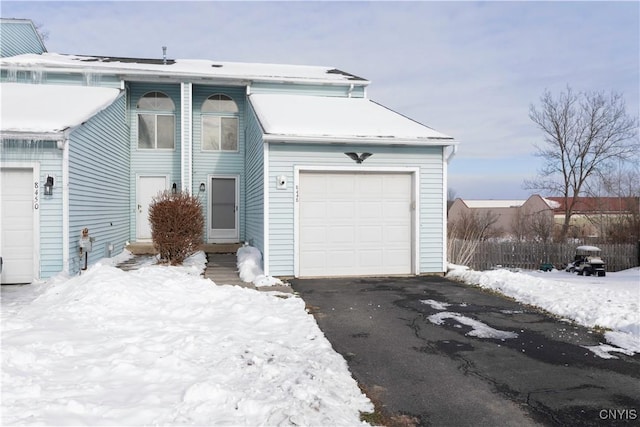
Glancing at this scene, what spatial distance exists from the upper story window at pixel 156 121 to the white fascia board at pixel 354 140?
611 centimetres

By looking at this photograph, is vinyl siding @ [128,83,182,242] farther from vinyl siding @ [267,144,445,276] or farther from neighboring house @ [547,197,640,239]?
neighboring house @ [547,197,640,239]

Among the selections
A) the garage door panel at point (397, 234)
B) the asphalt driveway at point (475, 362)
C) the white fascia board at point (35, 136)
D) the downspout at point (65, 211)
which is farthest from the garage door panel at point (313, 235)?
the white fascia board at point (35, 136)

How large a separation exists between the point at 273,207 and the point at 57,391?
244 inches

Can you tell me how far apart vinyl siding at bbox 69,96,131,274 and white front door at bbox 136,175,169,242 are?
1.14 ft

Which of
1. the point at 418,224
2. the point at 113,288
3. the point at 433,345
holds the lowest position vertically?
the point at 433,345

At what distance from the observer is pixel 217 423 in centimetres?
313

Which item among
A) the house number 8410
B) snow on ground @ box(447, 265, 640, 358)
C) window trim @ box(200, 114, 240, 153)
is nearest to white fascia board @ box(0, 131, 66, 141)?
the house number 8410

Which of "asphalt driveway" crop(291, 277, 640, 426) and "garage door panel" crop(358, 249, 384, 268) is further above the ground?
"garage door panel" crop(358, 249, 384, 268)

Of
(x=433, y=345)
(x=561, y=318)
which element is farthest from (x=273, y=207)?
(x=561, y=318)

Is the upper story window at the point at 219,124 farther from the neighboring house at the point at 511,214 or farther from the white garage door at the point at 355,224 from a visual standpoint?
the neighboring house at the point at 511,214

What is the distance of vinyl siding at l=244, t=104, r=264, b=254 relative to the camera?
9938 mm

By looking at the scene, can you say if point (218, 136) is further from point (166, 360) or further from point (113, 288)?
point (166, 360)

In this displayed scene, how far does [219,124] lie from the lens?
14.2 meters

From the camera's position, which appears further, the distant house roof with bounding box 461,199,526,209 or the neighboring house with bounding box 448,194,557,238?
the distant house roof with bounding box 461,199,526,209
